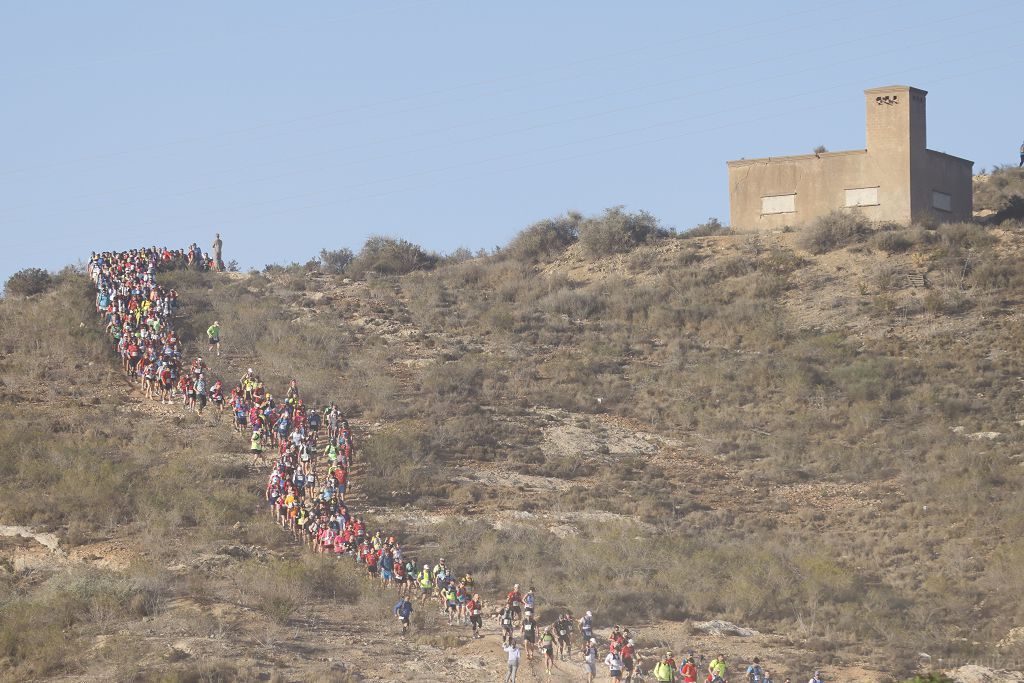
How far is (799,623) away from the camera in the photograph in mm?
29047

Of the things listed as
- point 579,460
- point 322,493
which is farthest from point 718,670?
point 579,460

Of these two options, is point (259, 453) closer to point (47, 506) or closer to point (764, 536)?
point (47, 506)

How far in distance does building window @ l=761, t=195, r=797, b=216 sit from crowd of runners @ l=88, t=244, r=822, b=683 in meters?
20.6

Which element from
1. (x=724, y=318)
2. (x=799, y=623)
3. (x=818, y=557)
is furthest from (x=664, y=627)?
(x=724, y=318)

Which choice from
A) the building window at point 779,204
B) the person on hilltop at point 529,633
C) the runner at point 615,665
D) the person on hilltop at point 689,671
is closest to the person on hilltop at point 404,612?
the person on hilltop at point 529,633

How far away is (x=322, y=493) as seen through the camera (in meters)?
33.8

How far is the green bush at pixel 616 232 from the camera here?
189 feet

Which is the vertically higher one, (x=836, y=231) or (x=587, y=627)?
(x=836, y=231)

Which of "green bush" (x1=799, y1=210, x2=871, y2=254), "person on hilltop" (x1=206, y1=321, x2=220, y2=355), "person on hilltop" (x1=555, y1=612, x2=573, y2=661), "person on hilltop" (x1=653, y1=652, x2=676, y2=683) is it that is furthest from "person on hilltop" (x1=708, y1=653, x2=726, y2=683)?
"green bush" (x1=799, y1=210, x2=871, y2=254)

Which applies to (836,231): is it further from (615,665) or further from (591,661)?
(615,665)

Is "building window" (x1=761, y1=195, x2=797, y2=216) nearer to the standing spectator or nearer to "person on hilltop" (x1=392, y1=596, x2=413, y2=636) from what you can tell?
"person on hilltop" (x1=392, y1=596, x2=413, y2=636)

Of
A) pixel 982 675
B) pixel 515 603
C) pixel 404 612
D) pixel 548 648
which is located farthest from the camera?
pixel 404 612

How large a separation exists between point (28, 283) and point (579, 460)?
2489cm

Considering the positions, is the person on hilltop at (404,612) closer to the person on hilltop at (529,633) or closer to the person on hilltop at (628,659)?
the person on hilltop at (529,633)
